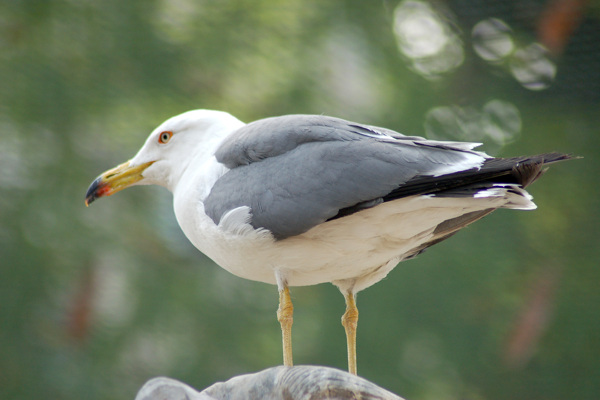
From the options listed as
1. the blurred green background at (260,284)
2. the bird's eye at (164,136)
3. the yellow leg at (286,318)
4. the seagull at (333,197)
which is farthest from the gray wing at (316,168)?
the blurred green background at (260,284)

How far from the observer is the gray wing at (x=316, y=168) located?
1553 millimetres

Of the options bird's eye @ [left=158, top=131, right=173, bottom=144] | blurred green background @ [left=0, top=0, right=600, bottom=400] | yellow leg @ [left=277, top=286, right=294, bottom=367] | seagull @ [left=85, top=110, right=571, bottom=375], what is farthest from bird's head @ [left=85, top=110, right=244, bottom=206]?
blurred green background @ [left=0, top=0, right=600, bottom=400]

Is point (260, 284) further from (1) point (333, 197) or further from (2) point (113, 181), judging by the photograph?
(1) point (333, 197)

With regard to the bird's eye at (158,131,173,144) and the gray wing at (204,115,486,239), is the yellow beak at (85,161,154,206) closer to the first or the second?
the bird's eye at (158,131,173,144)

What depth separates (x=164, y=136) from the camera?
6.71 feet

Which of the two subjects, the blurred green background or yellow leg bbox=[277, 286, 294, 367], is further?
the blurred green background

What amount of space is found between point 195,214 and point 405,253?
495 millimetres

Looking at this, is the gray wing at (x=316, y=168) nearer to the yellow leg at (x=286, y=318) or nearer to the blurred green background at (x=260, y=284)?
the yellow leg at (x=286, y=318)

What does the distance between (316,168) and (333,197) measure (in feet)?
0.29

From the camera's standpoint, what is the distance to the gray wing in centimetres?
155

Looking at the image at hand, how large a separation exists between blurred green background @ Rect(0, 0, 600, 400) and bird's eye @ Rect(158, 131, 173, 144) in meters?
1.52

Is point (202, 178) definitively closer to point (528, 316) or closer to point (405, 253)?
point (405, 253)

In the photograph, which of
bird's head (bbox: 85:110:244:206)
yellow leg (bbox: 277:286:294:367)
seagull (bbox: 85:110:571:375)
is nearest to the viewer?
seagull (bbox: 85:110:571:375)

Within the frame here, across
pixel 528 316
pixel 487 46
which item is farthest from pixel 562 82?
pixel 528 316
